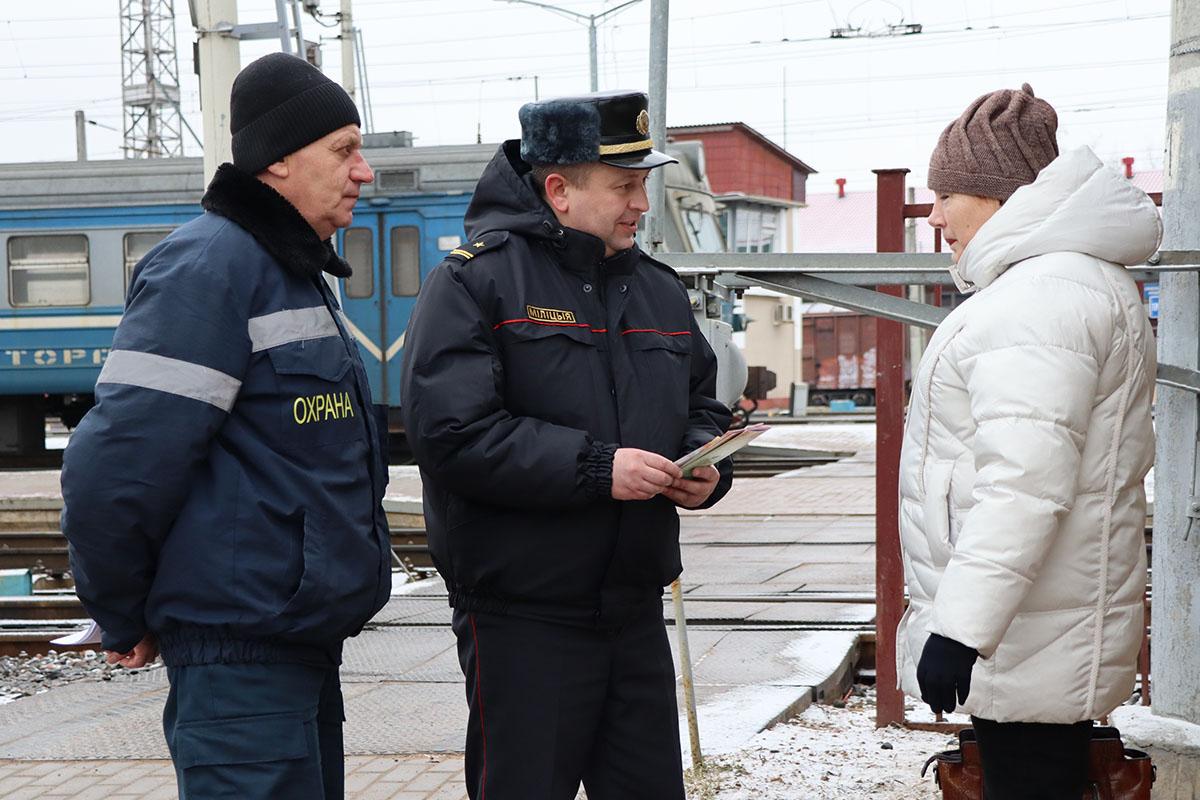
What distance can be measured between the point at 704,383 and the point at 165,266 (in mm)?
1427

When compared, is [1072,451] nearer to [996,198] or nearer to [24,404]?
[996,198]

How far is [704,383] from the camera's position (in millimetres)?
3721

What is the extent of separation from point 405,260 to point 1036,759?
1573cm

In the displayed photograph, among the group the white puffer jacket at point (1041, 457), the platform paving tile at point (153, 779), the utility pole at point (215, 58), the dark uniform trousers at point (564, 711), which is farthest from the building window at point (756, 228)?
the white puffer jacket at point (1041, 457)

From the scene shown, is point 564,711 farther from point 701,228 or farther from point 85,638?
point 701,228

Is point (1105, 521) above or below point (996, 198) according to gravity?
below

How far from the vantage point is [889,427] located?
5.39m

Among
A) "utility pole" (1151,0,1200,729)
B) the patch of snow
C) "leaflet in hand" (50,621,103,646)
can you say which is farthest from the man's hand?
"utility pole" (1151,0,1200,729)

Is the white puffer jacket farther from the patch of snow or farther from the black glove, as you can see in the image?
the patch of snow

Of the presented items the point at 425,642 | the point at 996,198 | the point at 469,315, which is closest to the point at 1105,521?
the point at 996,198

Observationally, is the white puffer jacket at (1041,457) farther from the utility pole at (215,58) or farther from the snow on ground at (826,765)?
the utility pole at (215,58)

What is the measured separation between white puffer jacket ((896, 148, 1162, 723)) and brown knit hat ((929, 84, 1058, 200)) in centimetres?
11

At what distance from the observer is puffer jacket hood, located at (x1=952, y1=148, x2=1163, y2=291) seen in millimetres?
2951

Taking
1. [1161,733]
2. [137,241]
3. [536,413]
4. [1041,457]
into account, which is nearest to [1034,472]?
[1041,457]
